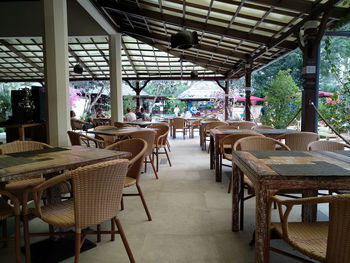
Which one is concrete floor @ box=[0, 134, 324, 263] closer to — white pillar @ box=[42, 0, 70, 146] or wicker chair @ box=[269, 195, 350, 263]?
wicker chair @ box=[269, 195, 350, 263]

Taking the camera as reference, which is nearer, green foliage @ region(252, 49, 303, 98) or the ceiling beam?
the ceiling beam

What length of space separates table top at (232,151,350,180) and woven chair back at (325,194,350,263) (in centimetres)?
44

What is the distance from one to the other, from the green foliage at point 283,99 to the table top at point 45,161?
629 centimetres

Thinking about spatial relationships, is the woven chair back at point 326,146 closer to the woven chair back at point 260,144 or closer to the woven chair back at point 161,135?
the woven chair back at point 260,144

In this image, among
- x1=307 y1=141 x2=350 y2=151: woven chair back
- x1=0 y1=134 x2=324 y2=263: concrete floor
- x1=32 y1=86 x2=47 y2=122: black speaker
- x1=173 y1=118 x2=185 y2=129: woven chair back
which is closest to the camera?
x1=0 y1=134 x2=324 y2=263: concrete floor

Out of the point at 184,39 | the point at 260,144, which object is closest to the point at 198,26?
the point at 184,39

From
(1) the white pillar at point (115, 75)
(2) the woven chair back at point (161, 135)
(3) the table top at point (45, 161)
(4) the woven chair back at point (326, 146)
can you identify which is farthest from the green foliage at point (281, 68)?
(3) the table top at point (45, 161)

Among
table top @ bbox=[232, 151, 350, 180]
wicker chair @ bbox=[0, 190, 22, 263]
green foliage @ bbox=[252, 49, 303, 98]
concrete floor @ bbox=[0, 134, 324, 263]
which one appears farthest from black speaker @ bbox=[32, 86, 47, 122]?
green foliage @ bbox=[252, 49, 303, 98]

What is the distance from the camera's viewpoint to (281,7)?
423 centimetres

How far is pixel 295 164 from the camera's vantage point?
1754 mm

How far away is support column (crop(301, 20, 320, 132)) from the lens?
13.9 ft

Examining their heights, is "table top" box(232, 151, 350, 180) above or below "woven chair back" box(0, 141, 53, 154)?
below

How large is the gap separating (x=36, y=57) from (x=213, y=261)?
40.4 ft

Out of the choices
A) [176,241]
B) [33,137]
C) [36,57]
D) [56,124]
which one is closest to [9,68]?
[36,57]
